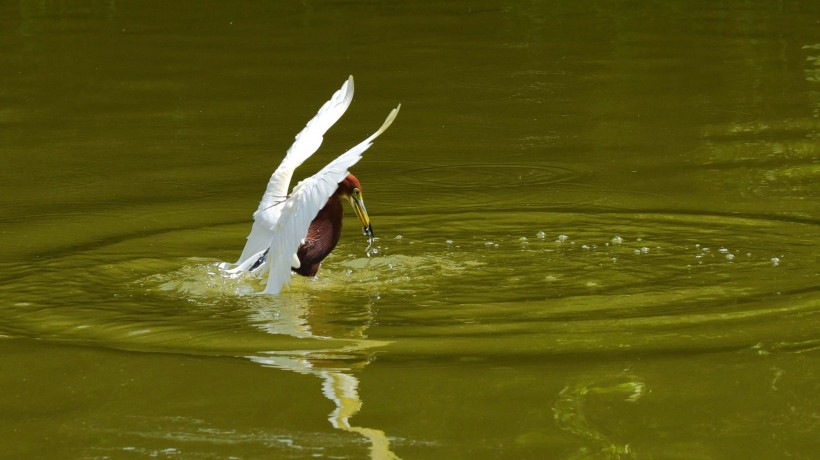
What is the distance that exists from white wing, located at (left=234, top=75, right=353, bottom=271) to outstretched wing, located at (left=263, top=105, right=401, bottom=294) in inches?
7.2

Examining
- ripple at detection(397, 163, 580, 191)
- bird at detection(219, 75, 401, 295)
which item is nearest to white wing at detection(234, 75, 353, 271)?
bird at detection(219, 75, 401, 295)

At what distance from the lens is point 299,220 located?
5.79 meters

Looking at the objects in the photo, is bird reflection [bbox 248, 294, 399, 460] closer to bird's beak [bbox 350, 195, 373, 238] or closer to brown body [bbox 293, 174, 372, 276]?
brown body [bbox 293, 174, 372, 276]

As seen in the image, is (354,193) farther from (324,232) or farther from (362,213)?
(324,232)

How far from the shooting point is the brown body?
6.43 m

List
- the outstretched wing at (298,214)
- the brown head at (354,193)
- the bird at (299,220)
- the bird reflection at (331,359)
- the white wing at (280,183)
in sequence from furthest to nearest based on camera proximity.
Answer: the brown head at (354,193) → the white wing at (280,183) → the bird at (299,220) → the outstretched wing at (298,214) → the bird reflection at (331,359)

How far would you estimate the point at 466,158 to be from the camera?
884cm

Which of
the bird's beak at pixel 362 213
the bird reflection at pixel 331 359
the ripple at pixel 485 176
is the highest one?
the bird's beak at pixel 362 213

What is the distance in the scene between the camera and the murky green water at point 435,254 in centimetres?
432

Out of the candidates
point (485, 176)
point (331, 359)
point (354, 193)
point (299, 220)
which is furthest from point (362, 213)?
point (485, 176)

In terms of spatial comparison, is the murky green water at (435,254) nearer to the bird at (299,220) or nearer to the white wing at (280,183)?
the bird at (299,220)

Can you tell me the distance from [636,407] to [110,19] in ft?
39.6

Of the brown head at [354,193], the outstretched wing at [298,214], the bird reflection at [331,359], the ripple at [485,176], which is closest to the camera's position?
the bird reflection at [331,359]

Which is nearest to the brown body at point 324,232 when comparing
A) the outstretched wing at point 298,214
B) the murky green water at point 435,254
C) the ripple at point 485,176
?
the murky green water at point 435,254
